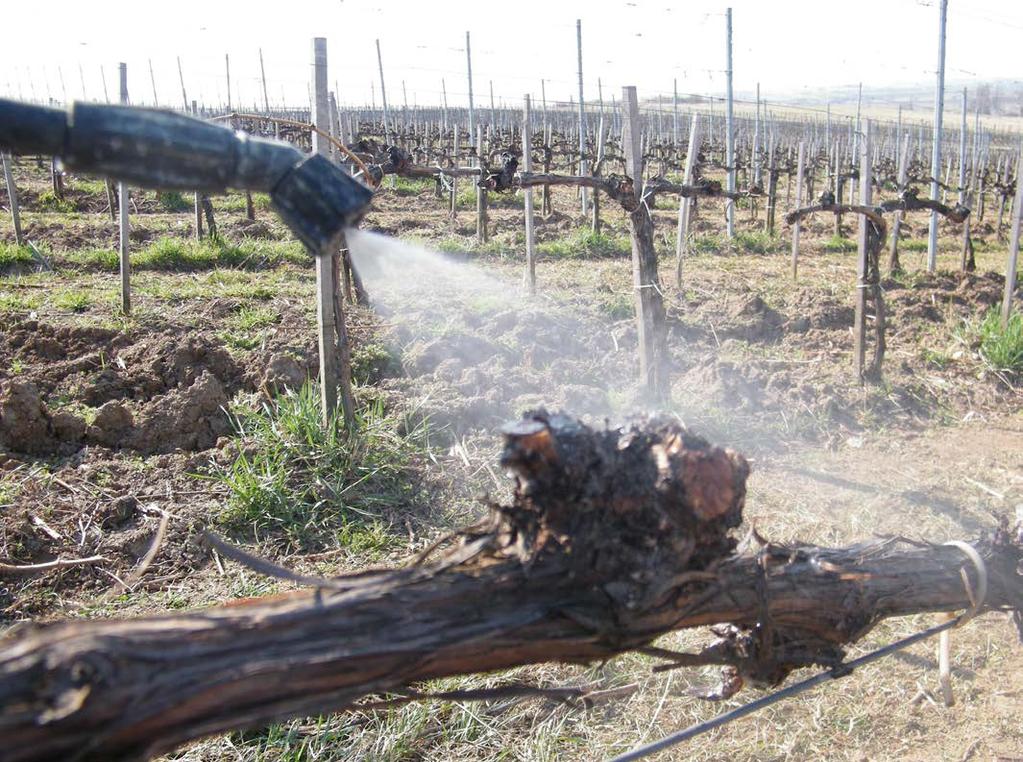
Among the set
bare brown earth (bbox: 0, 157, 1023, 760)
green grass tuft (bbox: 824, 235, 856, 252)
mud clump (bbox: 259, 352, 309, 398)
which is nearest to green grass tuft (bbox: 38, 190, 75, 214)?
bare brown earth (bbox: 0, 157, 1023, 760)

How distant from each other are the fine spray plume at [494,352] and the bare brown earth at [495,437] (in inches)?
1.1

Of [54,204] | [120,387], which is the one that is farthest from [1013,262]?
[54,204]

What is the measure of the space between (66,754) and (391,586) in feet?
1.63

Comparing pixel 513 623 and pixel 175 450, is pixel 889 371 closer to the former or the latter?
pixel 175 450

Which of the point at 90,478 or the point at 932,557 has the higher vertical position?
the point at 932,557

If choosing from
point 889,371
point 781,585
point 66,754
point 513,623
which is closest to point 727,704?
point 781,585

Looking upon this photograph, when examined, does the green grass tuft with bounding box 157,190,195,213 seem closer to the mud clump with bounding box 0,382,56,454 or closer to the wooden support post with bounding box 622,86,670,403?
the mud clump with bounding box 0,382,56,454

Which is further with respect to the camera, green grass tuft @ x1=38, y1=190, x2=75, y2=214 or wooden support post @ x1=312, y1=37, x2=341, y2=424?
green grass tuft @ x1=38, y1=190, x2=75, y2=214

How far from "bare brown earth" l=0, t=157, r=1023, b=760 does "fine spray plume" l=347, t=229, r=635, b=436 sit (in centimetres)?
3

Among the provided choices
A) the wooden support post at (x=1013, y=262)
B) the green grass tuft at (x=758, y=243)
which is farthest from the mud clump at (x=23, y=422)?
the green grass tuft at (x=758, y=243)

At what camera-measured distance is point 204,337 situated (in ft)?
20.9

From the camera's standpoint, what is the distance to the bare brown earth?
315 centimetres

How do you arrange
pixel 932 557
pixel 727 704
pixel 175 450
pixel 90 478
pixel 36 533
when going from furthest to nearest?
1. pixel 175 450
2. pixel 90 478
3. pixel 36 533
4. pixel 727 704
5. pixel 932 557

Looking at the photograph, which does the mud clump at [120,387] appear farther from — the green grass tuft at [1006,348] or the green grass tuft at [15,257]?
the green grass tuft at [1006,348]
